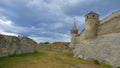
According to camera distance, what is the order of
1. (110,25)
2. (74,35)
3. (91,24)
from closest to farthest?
(110,25) < (91,24) < (74,35)

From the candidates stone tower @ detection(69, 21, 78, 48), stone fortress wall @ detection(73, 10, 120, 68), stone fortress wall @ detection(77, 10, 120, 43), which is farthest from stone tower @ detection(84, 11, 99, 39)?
stone tower @ detection(69, 21, 78, 48)

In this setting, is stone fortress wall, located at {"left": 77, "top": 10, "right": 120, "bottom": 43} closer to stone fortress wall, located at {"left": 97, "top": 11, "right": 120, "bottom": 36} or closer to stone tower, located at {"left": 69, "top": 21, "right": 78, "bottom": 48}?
stone fortress wall, located at {"left": 97, "top": 11, "right": 120, "bottom": 36}

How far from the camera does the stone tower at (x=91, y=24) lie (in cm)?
2833

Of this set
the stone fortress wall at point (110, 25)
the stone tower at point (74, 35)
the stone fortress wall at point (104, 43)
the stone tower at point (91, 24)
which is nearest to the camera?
the stone fortress wall at point (104, 43)

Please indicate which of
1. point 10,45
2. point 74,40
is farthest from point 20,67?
point 74,40

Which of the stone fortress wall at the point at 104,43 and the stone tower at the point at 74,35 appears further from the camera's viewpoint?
the stone tower at the point at 74,35

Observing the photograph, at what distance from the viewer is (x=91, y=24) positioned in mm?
28625

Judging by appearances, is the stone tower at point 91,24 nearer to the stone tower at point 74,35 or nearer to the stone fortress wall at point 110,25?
the stone fortress wall at point 110,25

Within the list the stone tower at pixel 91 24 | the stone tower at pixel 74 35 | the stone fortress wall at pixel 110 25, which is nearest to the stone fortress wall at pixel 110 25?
the stone fortress wall at pixel 110 25

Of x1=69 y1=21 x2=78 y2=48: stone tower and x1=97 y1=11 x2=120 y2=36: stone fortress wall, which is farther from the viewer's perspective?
x1=69 y1=21 x2=78 y2=48: stone tower

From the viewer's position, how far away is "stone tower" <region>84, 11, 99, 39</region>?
1115 inches

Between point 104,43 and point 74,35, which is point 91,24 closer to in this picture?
point 104,43

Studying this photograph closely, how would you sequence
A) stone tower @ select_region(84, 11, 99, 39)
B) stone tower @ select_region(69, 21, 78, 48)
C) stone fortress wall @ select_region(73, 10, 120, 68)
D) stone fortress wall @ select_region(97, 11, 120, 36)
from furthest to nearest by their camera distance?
stone tower @ select_region(69, 21, 78, 48) < stone tower @ select_region(84, 11, 99, 39) < stone fortress wall @ select_region(97, 11, 120, 36) < stone fortress wall @ select_region(73, 10, 120, 68)

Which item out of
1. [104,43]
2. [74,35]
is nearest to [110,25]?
[104,43]
